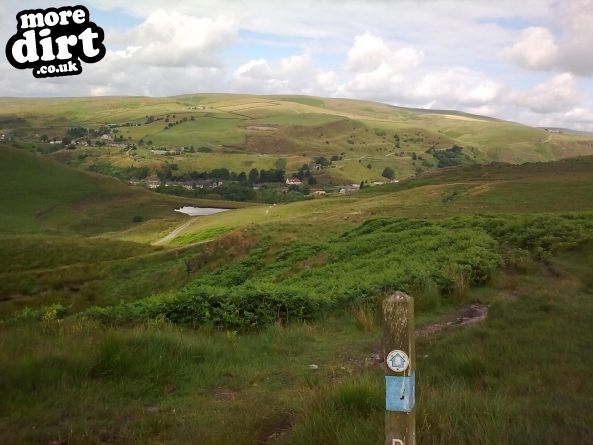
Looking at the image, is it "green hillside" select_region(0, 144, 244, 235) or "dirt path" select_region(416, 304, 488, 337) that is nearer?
"dirt path" select_region(416, 304, 488, 337)

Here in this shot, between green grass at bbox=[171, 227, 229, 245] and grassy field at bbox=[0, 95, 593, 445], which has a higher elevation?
grassy field at bbox=[0, 95, 593, 445]

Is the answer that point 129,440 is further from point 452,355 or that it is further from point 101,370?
point 452,355

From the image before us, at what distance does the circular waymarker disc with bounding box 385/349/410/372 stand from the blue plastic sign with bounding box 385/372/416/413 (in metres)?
→ 0.07

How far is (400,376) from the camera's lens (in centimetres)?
461

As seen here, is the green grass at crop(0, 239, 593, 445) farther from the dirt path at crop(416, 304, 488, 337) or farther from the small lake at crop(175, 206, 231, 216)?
the small lake at crop(175, 206, 231, 216)

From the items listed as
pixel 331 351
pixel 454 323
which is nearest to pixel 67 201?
pixel 454 323

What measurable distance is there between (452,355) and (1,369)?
7237 millimetres

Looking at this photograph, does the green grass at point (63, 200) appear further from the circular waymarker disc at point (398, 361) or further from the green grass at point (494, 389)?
the circular waymarker disc at point (398, 361)

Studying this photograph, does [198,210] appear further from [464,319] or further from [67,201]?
[464,319]

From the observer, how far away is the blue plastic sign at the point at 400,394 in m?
4.58

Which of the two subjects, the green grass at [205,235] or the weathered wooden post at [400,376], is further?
the green grass at [205,235]

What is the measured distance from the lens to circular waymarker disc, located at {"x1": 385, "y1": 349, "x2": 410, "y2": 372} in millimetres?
4621

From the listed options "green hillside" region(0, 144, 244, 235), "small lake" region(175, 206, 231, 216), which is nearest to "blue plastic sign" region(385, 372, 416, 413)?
"green hillside" region(0, 144, 244, 235)

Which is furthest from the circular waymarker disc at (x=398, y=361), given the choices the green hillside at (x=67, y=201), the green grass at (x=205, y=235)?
the green hillside at (x=67, y=201)
